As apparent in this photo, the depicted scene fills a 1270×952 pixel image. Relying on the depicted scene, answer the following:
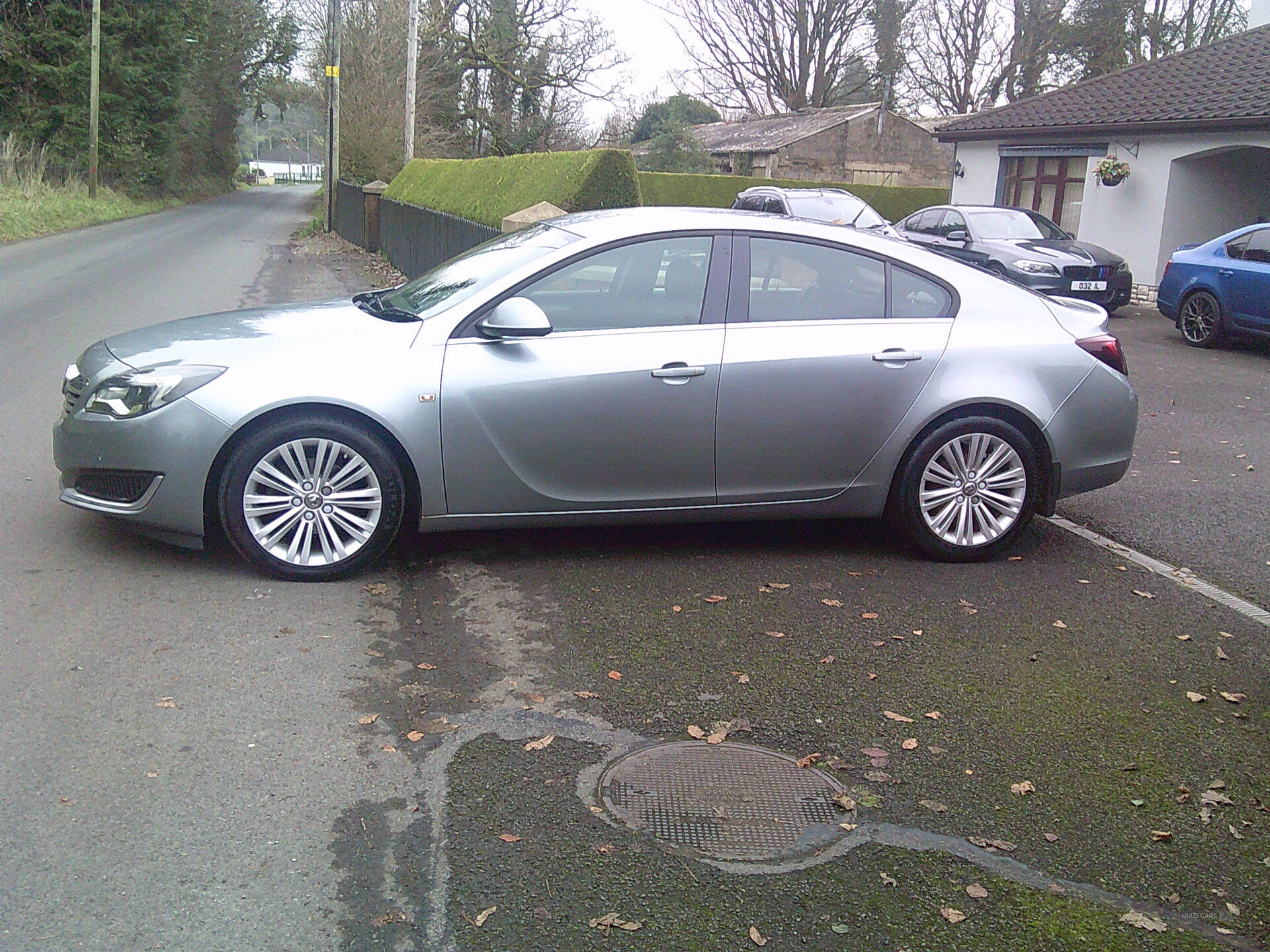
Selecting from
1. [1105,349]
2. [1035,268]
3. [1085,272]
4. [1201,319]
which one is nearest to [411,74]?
[1035,268]

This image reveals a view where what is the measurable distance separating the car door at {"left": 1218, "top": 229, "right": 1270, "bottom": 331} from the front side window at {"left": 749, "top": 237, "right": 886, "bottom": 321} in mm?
10421

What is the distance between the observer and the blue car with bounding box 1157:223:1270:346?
47.4 feet

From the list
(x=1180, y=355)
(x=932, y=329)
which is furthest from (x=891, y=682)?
(x=1180, y=355)

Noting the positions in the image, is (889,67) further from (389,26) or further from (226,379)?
(226,379)

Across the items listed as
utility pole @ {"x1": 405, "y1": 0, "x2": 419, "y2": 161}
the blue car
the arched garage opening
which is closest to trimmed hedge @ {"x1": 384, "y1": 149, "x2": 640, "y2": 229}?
the blue car

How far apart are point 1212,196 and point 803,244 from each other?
19020 mm

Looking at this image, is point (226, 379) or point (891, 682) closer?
point (891, 682)

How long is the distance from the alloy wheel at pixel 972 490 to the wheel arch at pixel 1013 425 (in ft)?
0.34

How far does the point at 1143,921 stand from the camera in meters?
3.15

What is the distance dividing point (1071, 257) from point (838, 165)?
28.1 metres

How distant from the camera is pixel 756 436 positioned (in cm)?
572

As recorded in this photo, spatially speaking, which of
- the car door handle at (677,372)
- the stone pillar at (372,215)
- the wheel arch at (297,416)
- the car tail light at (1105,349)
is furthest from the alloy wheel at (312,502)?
the stone pillar at (372,215)

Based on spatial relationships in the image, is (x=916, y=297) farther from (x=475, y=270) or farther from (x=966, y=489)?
(x=475, y=270)

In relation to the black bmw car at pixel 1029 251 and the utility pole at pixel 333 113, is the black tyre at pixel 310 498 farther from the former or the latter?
the utility pole at pixel 333 113
